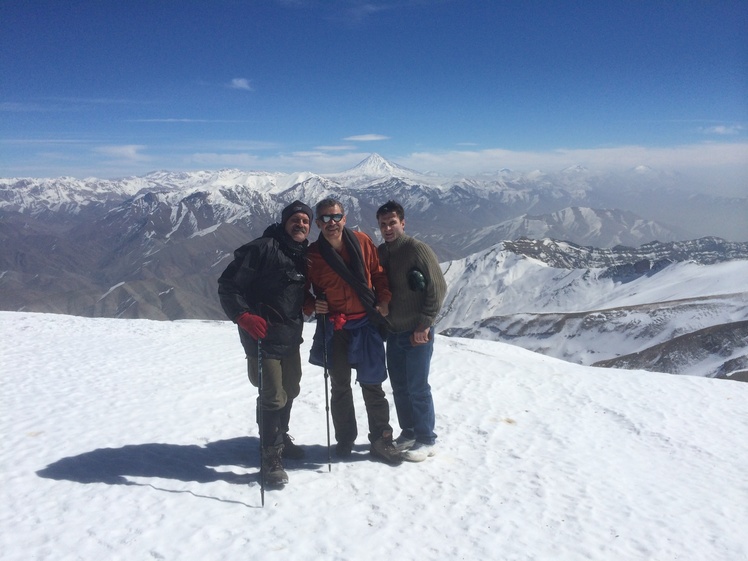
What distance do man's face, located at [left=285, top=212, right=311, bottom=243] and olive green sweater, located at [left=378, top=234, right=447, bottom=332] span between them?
1.51 meters

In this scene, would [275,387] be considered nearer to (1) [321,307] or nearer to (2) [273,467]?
(2) [273,467]

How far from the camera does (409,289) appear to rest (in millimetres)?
7488

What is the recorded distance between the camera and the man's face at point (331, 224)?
270 inches

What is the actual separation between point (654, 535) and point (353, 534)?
4138 mm

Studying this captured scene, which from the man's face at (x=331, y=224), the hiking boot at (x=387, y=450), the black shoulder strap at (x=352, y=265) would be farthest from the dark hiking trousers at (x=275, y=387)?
the man's face at (x=331, y=224)

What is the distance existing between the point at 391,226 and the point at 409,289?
106 centimetres

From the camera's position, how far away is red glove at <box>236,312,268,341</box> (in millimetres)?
6645

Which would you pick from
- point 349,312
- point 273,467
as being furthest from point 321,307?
point 273,467

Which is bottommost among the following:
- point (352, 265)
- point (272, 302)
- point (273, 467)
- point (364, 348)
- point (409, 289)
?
point (273, 467)

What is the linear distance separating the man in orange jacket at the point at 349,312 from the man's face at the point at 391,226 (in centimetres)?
36

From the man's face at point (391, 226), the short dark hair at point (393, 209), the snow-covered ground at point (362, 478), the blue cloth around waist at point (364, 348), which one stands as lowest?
the snow-covered ground at point (362, 478)

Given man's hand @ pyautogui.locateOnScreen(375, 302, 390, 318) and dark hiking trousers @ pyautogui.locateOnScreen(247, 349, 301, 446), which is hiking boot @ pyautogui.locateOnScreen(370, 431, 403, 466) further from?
man's hand @ pyautogui.locateOnScreen(375, 302, 390, 318)

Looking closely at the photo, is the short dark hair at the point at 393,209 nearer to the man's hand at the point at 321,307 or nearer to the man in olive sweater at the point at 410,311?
the man in olive sweater at the point at 410,311

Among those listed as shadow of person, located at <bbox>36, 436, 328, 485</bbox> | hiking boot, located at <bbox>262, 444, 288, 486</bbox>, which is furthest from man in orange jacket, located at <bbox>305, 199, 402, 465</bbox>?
shadow of person, located at <bbox>36, 436, 328, 485</bbox>
